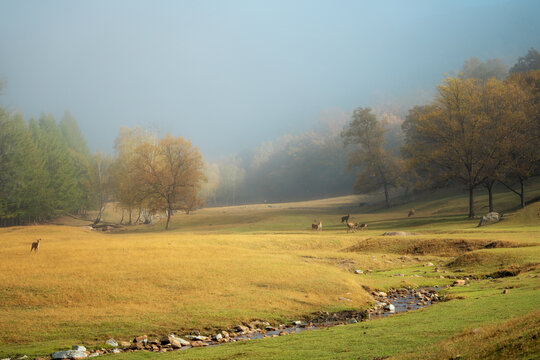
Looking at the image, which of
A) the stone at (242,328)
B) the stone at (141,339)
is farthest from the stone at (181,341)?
the stone at (242,328)

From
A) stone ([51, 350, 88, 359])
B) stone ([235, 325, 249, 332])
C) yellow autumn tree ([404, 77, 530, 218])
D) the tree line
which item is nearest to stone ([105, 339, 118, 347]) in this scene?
stone ([51, 350, 88, 359])

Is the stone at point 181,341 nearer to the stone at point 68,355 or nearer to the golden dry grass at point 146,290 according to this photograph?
the golden dry grass at point 146,290

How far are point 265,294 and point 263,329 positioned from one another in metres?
3.23

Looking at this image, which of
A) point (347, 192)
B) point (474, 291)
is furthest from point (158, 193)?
point (347, 192)

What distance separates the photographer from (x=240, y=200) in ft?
580

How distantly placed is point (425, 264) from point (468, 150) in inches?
1173

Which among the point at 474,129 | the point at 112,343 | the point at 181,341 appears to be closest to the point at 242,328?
the point at 181,341

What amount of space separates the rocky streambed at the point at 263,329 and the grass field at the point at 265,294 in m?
0.50

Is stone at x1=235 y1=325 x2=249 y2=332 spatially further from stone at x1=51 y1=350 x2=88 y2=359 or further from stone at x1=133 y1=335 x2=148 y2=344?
stone at x1=51 y1=350 x2=88 y2=359

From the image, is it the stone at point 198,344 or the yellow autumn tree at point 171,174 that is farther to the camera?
the yellow autumn tree at point 171,174

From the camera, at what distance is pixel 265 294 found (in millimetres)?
18422

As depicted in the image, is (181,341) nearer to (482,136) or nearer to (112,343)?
(112,343)

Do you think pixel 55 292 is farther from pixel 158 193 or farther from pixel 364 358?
pixel 158 193

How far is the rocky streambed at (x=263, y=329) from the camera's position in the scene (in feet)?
42.1
